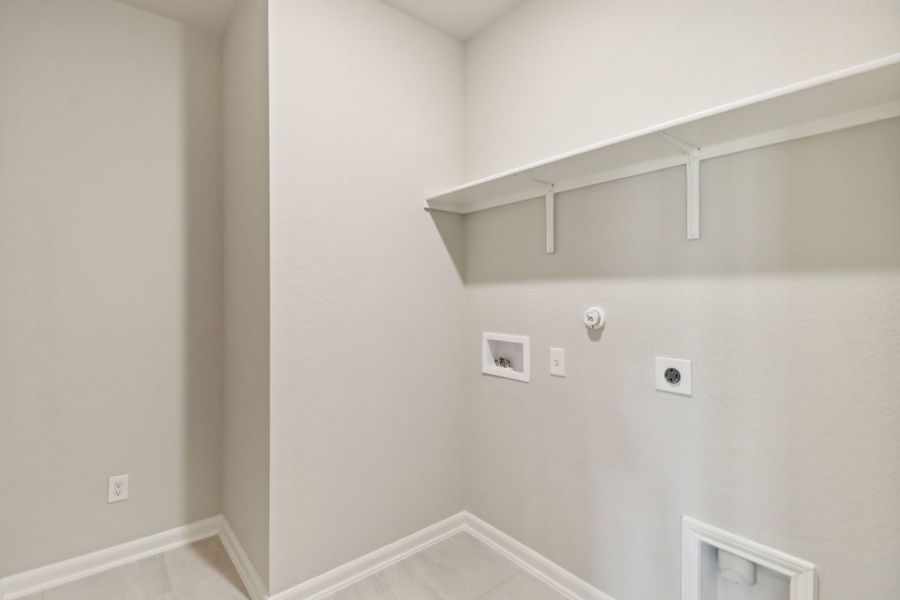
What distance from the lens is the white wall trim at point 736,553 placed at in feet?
3.74

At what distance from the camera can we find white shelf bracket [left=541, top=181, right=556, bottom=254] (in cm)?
176

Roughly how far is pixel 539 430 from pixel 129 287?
2047mm

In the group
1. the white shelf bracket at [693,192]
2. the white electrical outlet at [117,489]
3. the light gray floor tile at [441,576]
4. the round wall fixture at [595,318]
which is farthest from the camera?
the white electrical outlet at [117,489]

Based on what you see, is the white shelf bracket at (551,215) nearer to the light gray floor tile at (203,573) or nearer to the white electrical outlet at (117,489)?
the light gray floor tile at (203,573)

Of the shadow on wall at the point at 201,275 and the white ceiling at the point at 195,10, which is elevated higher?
the white ceiling at the point at 195,10

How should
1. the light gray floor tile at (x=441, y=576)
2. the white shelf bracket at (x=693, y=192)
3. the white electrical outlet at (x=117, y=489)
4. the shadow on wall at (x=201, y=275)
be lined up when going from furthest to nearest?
1. the shadow on wall at (x=201, y=275)
2. the white electrical outlet at (x=117, y=489)
3. the light gray floor tile at (x=441, y=576)
4. the white shelf bracket at (x=693, y=192)

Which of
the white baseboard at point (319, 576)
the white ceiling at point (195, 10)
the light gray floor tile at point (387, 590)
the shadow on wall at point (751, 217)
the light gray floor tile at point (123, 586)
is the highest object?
the white ceiling at point (195, 10)

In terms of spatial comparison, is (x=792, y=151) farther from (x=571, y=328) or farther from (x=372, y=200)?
(x=372, y=200)

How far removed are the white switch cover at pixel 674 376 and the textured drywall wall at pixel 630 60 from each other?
2.77 ft

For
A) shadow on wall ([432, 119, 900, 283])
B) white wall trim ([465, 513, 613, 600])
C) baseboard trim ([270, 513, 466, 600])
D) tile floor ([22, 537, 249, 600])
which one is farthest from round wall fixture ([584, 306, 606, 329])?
tile floor ([22, 537, 249, 600])

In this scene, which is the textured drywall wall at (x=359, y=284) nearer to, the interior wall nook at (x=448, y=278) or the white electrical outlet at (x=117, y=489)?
the interior wall nook at (x=448, y=278)

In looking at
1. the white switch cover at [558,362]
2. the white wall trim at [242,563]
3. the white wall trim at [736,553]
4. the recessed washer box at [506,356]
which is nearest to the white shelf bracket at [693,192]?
the white switch cover at [558,362]

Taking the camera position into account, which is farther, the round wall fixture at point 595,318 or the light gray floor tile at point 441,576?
the light gray floor tile at point 441,576

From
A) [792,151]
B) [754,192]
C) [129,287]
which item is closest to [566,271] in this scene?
[754,192]
